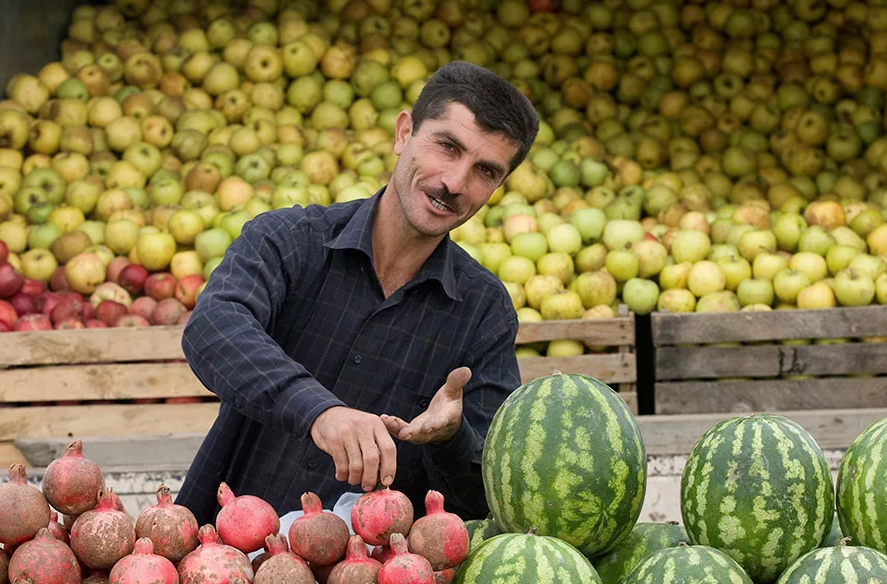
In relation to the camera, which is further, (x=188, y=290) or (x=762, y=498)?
(x=188, y=290)

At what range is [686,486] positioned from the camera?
1860 millimetres

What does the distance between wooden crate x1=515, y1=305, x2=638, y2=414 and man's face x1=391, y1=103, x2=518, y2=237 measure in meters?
2.10

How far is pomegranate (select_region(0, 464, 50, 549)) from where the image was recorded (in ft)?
5.49

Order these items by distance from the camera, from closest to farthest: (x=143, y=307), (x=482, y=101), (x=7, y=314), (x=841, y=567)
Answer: (x=841, y=567)
(x=482, y=101)
(x=7, y=314)
(x=143, y=307)

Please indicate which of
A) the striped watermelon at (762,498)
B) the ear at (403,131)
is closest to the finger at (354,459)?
the striped watermelon at (762,498)

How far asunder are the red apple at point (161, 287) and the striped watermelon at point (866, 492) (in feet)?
13.0

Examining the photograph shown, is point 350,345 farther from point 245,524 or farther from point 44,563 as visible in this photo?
point 44,563

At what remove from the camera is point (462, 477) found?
2350 mm

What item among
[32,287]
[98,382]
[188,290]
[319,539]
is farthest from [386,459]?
[32,287]

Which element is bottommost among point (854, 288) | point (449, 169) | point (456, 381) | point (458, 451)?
point (854, 288)

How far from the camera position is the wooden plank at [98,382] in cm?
446

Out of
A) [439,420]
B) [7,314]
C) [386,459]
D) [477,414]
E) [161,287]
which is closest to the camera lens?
[386,459]

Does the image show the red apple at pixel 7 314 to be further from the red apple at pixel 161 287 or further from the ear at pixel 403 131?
the ear at pixel 403 131

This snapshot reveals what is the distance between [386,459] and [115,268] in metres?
4.00
